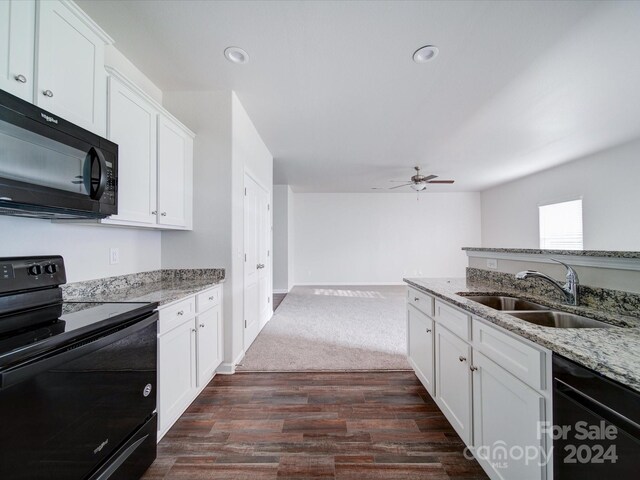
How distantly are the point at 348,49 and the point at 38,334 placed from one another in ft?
7.96

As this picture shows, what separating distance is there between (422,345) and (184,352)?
1.81 metres

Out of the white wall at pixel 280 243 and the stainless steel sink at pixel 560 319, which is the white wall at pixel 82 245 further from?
the white wall at pixel 280 243

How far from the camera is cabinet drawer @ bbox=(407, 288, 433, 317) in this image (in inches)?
73.0

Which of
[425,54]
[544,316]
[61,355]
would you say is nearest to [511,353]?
[544,316]

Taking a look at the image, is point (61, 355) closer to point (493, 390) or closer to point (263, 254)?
point (493, 390)

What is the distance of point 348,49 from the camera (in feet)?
6.18

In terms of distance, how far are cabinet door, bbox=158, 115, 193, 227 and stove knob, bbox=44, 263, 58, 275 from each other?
2.20 feet

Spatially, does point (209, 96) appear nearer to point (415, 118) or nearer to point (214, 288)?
point (214, 288)

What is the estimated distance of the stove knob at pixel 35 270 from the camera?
1211 millimetres

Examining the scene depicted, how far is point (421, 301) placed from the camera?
2.02 meters

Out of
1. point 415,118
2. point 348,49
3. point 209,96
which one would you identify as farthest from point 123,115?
point 415,118

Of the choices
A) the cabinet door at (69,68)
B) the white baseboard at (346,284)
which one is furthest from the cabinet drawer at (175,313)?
the white baseboard at (346,284)

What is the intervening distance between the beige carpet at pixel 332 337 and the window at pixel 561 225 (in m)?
3.61

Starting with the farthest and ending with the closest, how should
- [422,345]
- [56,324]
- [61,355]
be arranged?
1. [422,345]
2. [56,324]
3. [61,355]
